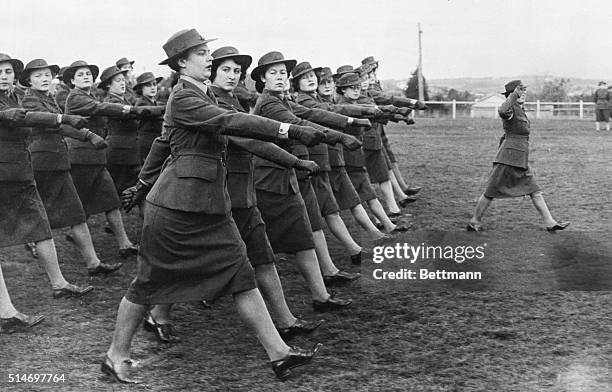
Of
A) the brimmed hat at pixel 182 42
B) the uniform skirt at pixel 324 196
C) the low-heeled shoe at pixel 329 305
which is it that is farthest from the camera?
the uniform skirt at pixel 324 196

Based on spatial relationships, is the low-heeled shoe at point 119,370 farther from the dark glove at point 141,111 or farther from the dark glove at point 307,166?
the dark glove at point 141,111

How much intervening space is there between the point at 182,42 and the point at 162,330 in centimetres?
196

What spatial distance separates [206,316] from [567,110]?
2905 cm

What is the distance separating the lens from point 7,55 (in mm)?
5816

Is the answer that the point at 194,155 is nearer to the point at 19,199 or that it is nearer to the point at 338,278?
the point at 19,199

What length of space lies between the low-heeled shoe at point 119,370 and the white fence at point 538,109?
89.9 feet

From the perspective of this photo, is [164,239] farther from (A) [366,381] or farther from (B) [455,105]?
(B) [455,105]

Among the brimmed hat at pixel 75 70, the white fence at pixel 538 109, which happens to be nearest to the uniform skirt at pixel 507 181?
the brimmed hat at pixel 75 70

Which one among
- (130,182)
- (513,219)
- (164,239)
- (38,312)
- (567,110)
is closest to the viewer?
(164,239)

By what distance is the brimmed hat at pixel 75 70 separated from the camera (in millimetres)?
6988

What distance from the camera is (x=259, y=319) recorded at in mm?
4117

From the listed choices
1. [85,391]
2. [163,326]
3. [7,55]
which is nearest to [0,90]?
[7,55]

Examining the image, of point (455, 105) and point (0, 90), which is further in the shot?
point (455, 105)

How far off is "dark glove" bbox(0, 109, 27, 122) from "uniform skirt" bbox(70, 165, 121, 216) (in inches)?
72.7
